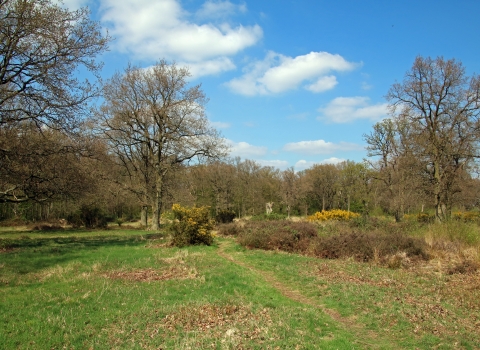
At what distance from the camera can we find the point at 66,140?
1786 cm

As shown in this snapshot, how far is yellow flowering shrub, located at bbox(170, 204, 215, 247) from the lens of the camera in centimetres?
1772

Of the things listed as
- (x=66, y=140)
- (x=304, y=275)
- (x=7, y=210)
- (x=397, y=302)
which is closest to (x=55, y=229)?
(x=7, y=210)

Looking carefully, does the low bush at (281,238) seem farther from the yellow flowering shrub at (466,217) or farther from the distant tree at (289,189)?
the distant tree at (289,189)

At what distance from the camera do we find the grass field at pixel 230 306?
18.5ft

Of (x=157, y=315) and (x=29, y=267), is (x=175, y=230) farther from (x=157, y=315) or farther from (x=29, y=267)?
(x=157, y=315)

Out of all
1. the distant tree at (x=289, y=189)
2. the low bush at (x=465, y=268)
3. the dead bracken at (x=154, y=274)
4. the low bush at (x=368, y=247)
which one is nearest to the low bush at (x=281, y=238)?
the low bush at (x=368, y=247)

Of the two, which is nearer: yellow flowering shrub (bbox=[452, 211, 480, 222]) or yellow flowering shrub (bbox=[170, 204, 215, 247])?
yellow flowering shrub (bbox=[170, 204, 215, 247])

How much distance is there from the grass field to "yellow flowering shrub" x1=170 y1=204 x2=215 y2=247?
5446 mm

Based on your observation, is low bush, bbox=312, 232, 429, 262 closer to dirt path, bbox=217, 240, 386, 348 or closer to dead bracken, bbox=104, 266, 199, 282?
dirt path, bbox=217, 240, 386, 348

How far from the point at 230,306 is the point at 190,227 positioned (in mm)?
10900

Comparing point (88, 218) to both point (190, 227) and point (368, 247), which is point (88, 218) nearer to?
point (190, 227)

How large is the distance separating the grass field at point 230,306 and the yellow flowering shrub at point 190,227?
17.9 feet

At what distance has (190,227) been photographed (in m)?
→ 17.7

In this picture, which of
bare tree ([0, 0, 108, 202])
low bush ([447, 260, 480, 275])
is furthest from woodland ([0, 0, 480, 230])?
low bush ([447, 260, 480, 275])
